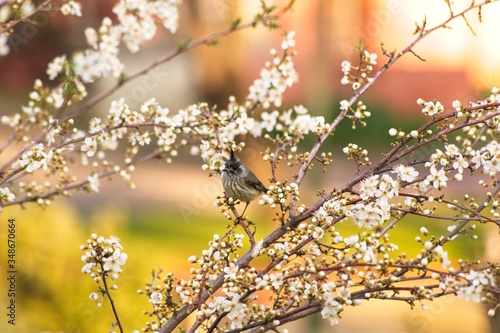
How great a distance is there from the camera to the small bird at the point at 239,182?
9.93 ft

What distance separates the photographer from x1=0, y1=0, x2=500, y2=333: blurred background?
17.9 ft

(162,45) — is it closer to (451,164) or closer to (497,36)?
(497,36)

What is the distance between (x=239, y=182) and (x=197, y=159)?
12.5m

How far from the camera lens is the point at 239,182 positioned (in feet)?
10.5

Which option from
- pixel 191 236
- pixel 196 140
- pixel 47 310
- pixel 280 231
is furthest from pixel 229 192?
pixel 191 236

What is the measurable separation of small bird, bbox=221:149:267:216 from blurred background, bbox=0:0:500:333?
78 centimetres

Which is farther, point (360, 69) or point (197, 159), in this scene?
point (197, 159)

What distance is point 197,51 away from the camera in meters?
10.2

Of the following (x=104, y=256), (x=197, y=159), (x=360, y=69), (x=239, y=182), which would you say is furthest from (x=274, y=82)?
(x=197, y=159)

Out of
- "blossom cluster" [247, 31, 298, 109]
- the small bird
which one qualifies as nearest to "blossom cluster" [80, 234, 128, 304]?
the small bird

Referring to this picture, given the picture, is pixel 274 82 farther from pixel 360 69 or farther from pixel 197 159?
pixel 197 159

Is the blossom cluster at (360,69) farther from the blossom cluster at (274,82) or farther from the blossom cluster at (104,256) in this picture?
the blossom cluster at (104,256)

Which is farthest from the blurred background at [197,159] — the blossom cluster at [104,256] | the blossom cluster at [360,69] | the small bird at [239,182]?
the blossom cluster at [104,256]

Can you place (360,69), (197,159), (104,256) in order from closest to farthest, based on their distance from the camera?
(104,256), (360,69), (197,159)
